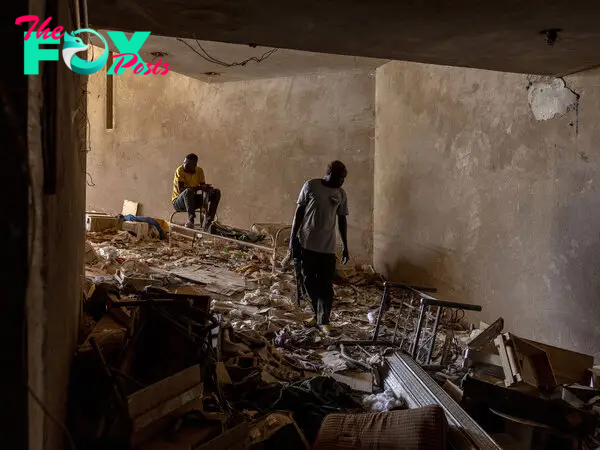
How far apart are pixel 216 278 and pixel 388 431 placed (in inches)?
188

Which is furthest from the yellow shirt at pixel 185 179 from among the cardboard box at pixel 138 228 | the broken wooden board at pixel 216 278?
the broken wooden board at pixel 216 278

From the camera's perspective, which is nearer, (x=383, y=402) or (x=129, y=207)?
(x=383, y=402)

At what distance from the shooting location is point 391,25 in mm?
3312

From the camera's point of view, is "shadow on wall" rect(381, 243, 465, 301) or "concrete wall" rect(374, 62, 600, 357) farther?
"shadow on wall" rect(381, 243, 465, 301)

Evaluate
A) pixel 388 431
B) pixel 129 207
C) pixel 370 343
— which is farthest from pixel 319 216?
pixel 129 207

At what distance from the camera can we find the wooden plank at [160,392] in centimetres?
203

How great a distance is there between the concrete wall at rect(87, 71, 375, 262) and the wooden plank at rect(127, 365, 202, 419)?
19.4 ft

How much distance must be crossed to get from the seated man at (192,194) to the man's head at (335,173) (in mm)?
3546

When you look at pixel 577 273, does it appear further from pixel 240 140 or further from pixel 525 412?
pixel 240 140

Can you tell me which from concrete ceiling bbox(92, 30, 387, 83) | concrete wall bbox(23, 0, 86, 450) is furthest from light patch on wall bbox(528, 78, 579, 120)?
concrete wall bbox(23, 0, 86, 450)

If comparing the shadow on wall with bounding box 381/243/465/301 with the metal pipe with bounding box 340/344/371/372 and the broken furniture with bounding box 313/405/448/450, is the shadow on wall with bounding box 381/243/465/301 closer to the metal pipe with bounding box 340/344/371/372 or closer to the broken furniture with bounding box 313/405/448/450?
the metal pipe with bounding box 340/344/371/372

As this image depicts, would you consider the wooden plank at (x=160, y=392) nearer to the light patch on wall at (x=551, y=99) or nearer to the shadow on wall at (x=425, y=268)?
the light patch on wall at (x=551, y=99)

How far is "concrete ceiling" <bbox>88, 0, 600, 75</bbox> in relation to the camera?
2.97 metres

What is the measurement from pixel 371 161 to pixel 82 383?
6382 mm
